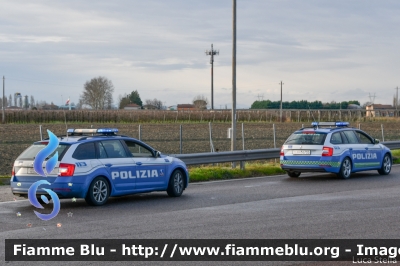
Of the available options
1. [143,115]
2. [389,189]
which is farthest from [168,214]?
[143,115]

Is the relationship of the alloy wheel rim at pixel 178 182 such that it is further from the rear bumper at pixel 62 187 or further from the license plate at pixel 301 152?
the license plate at pixel 301 152

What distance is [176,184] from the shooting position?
1567 centimetres

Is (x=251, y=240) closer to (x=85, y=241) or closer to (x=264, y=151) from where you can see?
(x=85, y=241)

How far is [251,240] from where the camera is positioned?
32.2 feet

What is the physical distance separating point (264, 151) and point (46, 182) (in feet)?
37.4

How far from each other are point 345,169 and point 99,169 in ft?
29.6

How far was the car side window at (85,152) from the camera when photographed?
13.6 metres

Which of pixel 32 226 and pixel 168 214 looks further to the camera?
pixel 168 214

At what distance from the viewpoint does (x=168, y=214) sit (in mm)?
12633

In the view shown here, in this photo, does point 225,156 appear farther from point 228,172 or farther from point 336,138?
point 336,138

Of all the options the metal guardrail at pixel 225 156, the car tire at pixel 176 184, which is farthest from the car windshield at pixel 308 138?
the car tire at pixel 176 184

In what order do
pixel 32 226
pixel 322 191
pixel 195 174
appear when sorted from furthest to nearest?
pixel 195 174 < pixel 322 191 < pixel 32 226

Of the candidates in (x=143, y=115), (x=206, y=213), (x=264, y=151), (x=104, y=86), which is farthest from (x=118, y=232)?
(x=104, y=86)

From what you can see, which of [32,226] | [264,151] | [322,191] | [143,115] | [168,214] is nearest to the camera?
[32,226]
